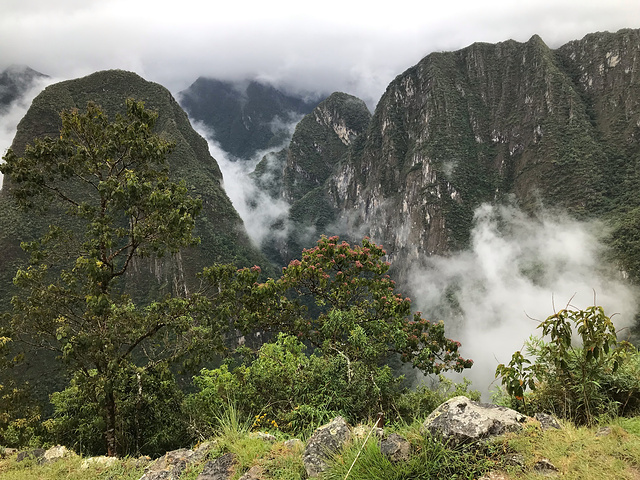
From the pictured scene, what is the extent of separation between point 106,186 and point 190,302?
3.08m

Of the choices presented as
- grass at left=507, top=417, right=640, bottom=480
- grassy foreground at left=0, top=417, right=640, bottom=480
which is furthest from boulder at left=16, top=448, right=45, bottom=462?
grass at left=507, top=417, right=640, bottom=480

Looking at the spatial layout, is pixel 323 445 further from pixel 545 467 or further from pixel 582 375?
pixel 582 375

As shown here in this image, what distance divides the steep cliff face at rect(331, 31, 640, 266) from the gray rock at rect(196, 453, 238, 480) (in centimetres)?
11821

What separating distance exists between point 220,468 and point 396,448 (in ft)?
5.39

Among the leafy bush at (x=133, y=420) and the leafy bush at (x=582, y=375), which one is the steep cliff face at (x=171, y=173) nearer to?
the leafy bush at (x=133, y=420)

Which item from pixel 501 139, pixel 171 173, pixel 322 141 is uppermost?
pixel 322 141

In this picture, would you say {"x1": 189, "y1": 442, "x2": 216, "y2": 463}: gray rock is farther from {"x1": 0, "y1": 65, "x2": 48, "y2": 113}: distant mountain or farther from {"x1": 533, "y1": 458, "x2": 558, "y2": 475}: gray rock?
{"x1": 0, "y1": 65, "x2": 48, "y2": 113}: distant mountain

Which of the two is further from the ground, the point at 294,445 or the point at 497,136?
the point at 497,136

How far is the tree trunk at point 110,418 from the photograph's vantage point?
6562mm

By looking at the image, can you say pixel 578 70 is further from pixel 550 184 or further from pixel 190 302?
pixel 190 302

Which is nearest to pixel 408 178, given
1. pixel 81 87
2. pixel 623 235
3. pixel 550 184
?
pixel 550 184

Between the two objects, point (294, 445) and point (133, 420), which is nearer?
point (294, 445)

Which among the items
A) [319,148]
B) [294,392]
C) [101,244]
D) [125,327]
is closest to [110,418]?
[125,327]

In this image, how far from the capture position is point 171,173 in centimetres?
8112
